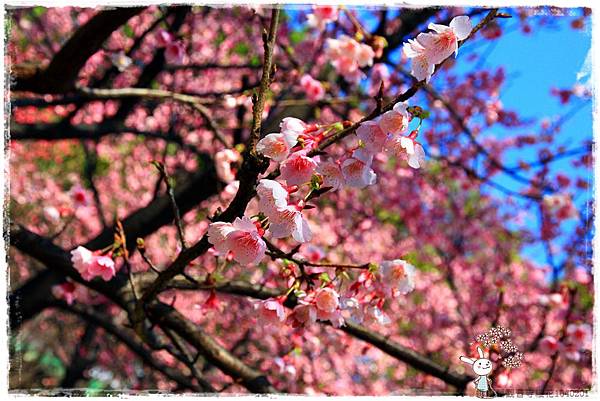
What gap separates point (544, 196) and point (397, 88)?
5.82 feet

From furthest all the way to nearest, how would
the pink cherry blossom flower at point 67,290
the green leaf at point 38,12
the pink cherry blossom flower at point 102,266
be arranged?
1. the green leaf at point 38,12
2. the pink cherry blossom flower at point 67,290
3. the pink cherry blossom flower at point 102,266

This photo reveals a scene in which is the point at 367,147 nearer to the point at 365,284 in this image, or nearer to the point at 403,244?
the point at 365,284

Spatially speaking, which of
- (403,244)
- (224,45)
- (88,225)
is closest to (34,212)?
(88,225)

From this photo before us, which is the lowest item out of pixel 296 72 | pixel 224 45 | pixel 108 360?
pixel 108 360

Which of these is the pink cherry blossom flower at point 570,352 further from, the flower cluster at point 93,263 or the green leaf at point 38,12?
the green leaf at point 38,12

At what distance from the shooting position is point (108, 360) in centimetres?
665

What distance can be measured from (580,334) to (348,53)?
2.25 m

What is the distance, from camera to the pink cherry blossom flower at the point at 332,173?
1302mm

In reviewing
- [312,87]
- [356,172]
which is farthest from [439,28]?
[312,87]

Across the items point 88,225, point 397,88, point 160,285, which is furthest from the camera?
point 88,225

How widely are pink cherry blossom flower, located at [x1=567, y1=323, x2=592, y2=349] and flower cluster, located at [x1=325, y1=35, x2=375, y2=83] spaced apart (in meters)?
2.06

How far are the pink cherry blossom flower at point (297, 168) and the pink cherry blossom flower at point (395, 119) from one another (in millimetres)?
183

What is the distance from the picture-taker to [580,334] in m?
3.42

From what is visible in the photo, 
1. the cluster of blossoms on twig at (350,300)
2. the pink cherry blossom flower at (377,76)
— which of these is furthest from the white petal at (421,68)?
the pink cherry blossom flower at (377,76)
